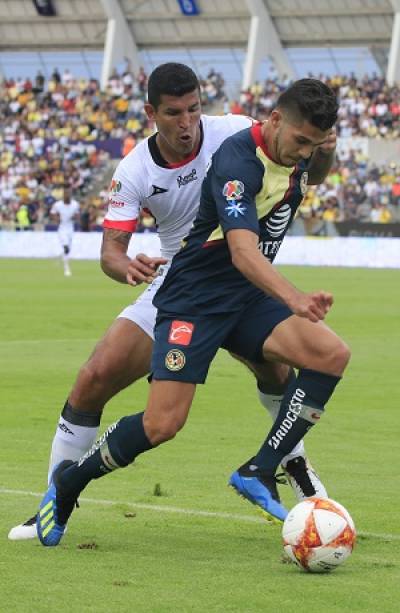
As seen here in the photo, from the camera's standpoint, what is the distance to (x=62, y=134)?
195ft

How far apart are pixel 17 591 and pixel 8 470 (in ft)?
11.6

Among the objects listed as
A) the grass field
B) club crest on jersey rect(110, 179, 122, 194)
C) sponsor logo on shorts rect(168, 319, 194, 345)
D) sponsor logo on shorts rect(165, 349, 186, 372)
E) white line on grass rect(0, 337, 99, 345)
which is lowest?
white line on grass rect(0, 337, 99, 345)

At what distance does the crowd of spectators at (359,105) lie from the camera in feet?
173

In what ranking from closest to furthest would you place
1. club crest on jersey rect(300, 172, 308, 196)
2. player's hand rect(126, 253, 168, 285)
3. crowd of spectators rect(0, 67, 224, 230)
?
1. player's hand rect(126, 253, 168, 285)
2. club crest on jersey rect(300, 172, 308, 196)
3. crowd of spectators rect(0, 67, 224, 230)

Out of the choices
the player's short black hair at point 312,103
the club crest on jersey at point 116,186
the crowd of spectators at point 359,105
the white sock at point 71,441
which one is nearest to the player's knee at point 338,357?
the player's short black hair at point 312,103

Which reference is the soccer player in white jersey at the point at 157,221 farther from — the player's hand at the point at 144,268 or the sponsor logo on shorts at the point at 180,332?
the sponsor logo on shorts at the point at 180,332

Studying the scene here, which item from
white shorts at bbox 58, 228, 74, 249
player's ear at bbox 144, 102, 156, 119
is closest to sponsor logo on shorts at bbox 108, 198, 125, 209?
player's ear at bbox 144, 102, 156, 119

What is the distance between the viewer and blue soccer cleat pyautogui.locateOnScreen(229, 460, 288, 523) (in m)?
7.27

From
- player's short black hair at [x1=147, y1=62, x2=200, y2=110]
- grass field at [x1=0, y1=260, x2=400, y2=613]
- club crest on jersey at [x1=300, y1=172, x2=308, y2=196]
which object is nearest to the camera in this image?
grass field at [x1=0, y1=260, x2=400, y2=613]

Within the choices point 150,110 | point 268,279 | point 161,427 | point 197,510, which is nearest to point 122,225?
point 150,110

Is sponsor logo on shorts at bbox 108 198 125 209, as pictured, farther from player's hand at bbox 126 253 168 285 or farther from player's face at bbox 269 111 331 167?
player's face at bbox 269 111 331 167

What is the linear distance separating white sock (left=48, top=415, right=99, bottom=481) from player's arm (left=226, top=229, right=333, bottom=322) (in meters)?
1.53

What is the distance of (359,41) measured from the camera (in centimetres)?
5994

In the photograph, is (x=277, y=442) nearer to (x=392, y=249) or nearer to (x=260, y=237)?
(x=260, y=237)
